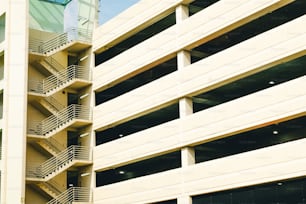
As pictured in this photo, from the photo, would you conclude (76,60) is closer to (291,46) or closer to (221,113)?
(221,113)

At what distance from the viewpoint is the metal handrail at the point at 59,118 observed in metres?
50.3

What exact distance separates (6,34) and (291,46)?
2698 cm

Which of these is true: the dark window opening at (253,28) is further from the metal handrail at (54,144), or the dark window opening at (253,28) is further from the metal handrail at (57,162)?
the metal handrail at (54,144)

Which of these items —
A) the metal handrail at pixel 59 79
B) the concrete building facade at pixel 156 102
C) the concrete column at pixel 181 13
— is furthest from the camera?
the metal handrail at pixel 59 79

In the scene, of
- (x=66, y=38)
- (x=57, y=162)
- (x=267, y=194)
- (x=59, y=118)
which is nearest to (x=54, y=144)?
(x=57, y=162)

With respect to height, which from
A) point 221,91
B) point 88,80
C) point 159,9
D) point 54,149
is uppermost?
point 159,9

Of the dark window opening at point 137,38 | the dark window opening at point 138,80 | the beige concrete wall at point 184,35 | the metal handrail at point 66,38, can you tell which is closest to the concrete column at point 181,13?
the beige concrete wall at point 184,35

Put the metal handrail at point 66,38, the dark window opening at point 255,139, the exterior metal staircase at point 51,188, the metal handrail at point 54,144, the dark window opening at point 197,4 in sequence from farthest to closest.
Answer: the metal handrail at point 66,38, the metal handrail at point 54,144, the exterior metal staircase at point 51,188, the dark window opening at point 197,4, the dark window opening at point 255,139

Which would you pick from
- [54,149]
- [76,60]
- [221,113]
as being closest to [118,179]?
[54,149]

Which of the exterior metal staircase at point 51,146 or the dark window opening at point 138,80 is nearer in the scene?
the dark window opening at point 138,80

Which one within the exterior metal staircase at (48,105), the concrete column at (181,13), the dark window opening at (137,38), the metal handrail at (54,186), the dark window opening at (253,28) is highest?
the dark window opening at (137,38)

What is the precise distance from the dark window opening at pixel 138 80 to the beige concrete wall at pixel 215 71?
89.4 inches

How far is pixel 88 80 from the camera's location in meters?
52.5

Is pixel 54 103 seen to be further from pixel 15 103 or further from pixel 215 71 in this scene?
pixel 215 71
